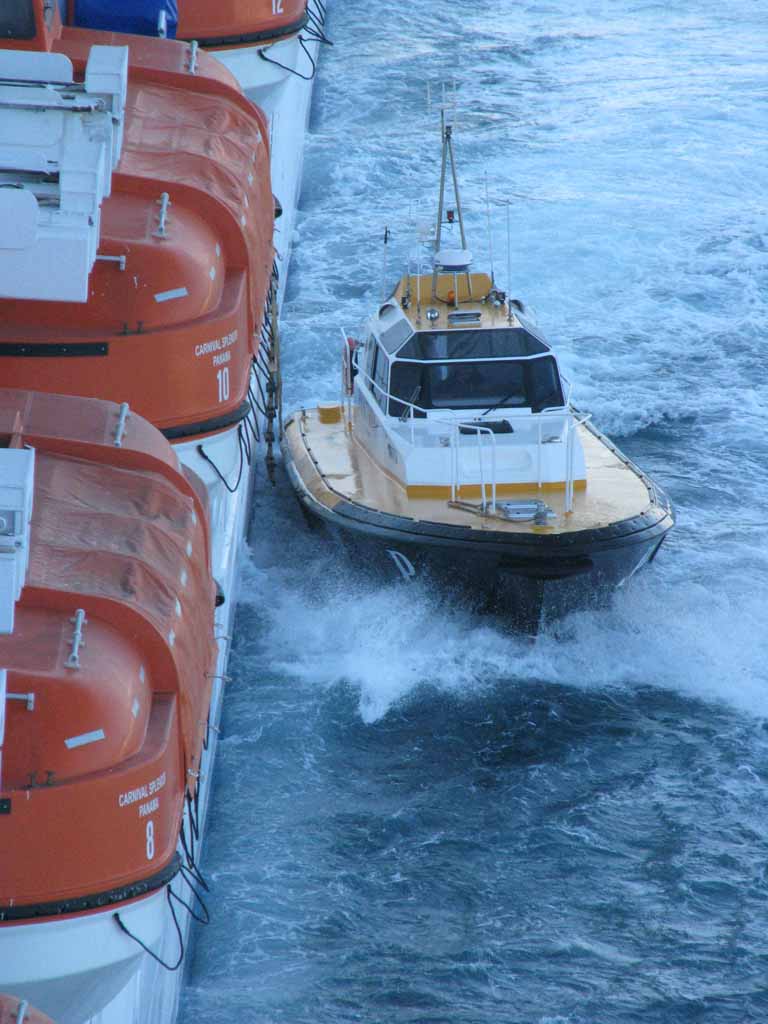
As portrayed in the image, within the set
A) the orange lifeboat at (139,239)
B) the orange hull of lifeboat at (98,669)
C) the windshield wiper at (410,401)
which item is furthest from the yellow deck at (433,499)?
the orange hull of lifeboat at (98,669)

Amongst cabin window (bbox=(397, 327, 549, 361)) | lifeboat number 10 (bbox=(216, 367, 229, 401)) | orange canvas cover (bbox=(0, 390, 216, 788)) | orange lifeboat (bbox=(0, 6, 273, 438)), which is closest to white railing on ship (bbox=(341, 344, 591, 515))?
cabin window (bbox=(397, 327, 549, 361))

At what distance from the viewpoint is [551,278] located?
17969 millimetres

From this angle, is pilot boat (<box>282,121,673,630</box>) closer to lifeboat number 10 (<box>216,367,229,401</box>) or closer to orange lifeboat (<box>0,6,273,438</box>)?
orange lifeboat (<box>0,6,273,438</box>)

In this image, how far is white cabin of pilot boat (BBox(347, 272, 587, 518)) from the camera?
1094 centimetres

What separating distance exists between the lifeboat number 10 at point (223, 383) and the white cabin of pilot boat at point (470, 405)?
4.50 m

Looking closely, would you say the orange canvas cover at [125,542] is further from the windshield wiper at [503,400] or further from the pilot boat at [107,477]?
the windshield wiper at [503,400]

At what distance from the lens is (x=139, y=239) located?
18.7 ft

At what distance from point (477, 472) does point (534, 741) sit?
1.95 meters

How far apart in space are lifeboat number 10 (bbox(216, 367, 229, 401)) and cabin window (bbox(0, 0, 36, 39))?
1450 mm

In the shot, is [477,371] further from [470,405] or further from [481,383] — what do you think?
[470,405]

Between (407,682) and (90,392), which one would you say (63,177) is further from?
(407,682)

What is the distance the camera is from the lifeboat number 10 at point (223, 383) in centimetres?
613

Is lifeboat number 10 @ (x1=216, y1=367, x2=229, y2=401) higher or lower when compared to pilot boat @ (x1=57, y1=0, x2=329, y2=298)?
lower

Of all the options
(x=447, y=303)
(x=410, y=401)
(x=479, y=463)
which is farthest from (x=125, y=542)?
(x=447, y=303)
